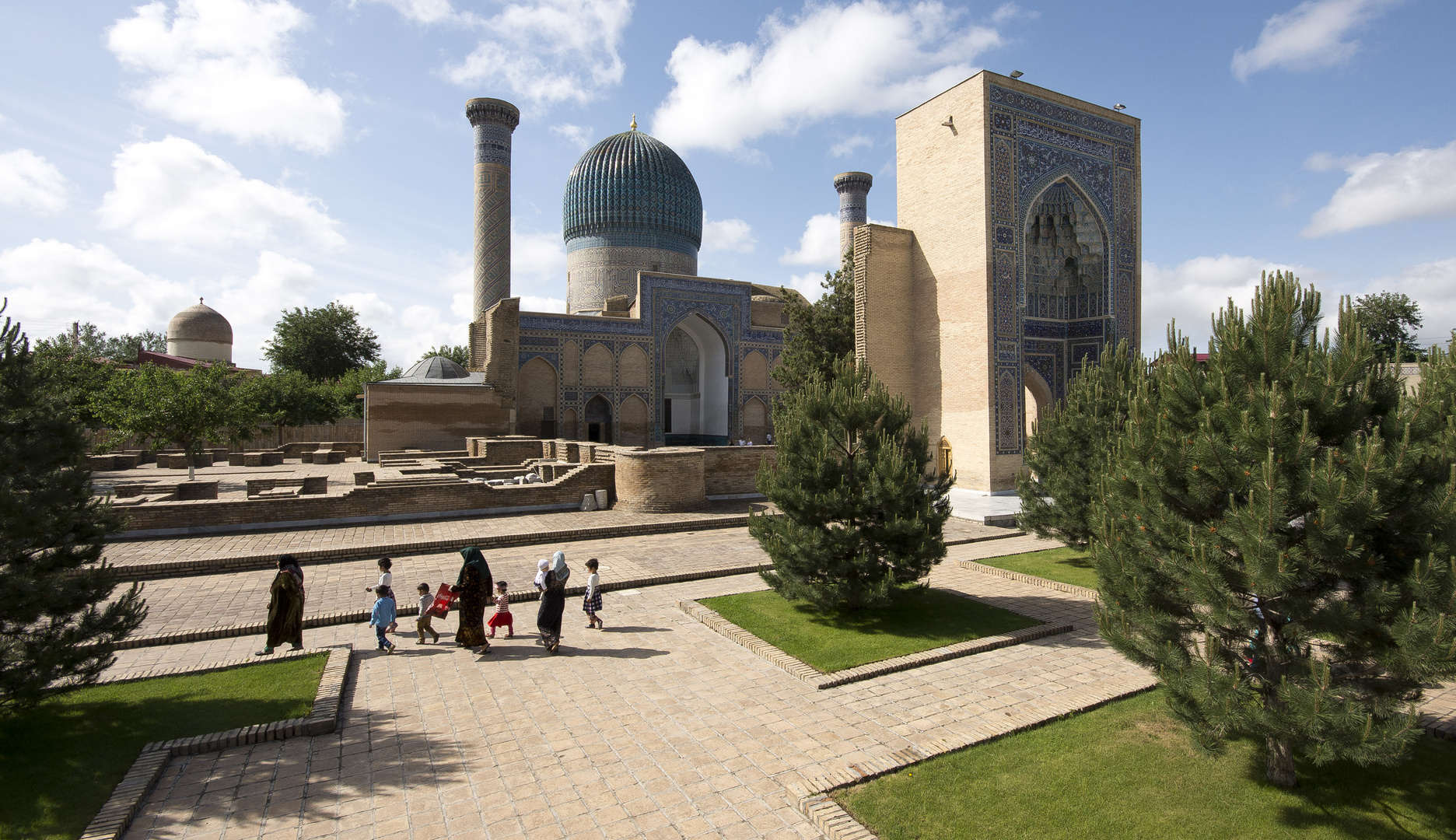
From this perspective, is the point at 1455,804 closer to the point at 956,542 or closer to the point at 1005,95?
the point at 956,542

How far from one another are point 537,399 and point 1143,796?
869 inches

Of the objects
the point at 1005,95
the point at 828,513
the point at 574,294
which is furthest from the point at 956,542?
the point at 574,294

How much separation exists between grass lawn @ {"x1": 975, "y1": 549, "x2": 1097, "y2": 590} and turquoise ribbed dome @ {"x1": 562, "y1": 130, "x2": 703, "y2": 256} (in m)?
23.7

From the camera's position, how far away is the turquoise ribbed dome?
97.2ft

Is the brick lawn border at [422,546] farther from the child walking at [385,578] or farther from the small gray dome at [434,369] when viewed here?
the small gray dome at [434,369]

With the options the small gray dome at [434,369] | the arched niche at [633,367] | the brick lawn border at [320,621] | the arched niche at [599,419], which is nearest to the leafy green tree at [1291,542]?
the brick lawn border at [320,621]

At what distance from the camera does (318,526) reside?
1024 cm

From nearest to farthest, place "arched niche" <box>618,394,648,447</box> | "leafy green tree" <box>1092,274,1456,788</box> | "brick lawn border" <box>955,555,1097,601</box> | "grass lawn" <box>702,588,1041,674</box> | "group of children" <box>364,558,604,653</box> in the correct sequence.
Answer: "leafy green tree" <box>1092,274,1456,788</box>, "grass lawn" <box>702,588,1041,674</box>, "group of children" <box>364,558,604,653</box>, "brick lawn border" <box>955,555,1097,601</box>, "arched niche" <box>618,394,648,447</box>

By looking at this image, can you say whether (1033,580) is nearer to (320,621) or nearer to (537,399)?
(320,621)

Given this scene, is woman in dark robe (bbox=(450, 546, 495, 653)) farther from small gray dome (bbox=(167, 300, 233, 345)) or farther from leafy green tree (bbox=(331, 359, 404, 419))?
small gray dome (bbox=(167, 300, 233, 345))

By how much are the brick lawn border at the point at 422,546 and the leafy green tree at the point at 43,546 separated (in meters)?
3.54

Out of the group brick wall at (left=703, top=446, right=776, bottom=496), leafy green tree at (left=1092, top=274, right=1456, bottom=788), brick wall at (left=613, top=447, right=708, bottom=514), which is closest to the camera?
leafy green tree at (left=1092, top=274, right=1456, bottom=788)

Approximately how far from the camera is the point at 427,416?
1978 cm

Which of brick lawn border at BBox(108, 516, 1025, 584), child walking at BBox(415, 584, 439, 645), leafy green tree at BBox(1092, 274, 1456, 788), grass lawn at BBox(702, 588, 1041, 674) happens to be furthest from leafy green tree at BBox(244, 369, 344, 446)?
leafy green tree at BBox(1092, 274, 1456, 788)
